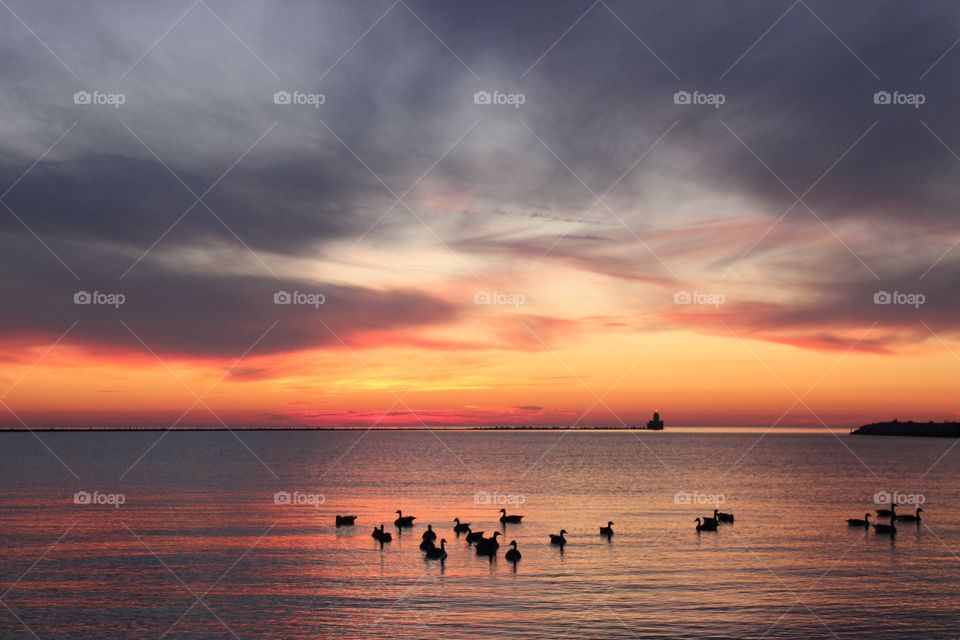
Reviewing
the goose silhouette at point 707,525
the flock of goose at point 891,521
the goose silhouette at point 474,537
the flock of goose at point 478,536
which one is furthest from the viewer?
the flock of goose at point 891,521

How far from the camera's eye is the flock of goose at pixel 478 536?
46188 millimetres

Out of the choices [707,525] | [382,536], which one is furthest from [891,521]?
[382,536]

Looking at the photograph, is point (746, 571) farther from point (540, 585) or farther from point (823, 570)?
point (540, 585)

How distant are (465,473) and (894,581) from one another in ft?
286

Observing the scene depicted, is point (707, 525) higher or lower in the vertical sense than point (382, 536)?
higher

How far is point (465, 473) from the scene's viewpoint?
12462 centimetres

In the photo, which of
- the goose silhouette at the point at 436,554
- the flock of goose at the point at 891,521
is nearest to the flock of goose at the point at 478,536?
the goose silhouette at the point at 436,554

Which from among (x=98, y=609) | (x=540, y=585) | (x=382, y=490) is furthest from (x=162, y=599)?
(x=382, y=490)

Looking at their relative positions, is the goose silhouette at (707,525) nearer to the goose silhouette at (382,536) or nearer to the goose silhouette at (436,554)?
the goose silhouette at (436,554)

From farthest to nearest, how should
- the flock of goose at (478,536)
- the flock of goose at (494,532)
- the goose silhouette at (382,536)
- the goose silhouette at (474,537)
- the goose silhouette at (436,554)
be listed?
1. the goose silhouette at (382,536)
2. the goose silhouette at (474,537)
3. the flock of goose at (494,532)
4. the flock of goose at (478,536)
5. the goose silhouette at (436,554)

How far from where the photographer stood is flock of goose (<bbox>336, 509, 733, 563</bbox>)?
46188 millimetres

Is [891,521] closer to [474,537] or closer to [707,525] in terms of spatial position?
[707,525]

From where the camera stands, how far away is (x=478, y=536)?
166 feet

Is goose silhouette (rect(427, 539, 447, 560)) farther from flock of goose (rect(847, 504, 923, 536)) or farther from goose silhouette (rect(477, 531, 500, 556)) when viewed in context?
flock of goose (rect(847, 504, 923, 536))
